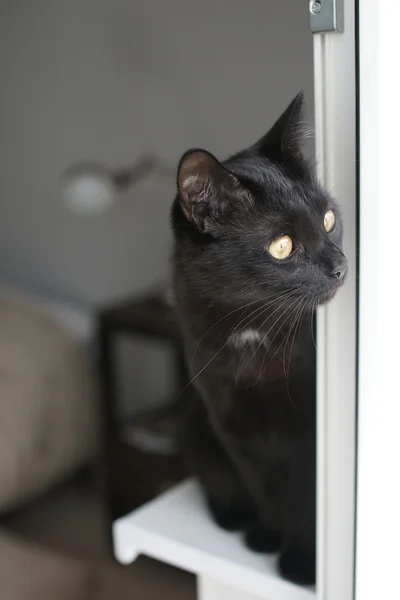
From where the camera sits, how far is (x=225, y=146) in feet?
2.00

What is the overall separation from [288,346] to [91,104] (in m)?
0.82

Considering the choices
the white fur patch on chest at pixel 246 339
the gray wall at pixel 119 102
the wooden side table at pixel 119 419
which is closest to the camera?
the white fur patch on chest at pixel 246 339

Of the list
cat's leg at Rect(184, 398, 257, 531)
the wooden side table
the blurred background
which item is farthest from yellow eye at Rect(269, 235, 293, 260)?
the wooden side table

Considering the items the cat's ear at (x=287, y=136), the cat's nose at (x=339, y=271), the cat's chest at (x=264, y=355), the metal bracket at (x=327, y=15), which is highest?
the metal bracket at (x=327, y=15)

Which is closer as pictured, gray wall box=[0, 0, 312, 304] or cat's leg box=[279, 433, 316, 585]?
cat's leg box=[279, 433, 316, 585]

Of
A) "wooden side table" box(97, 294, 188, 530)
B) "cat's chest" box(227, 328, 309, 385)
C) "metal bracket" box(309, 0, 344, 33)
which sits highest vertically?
"metal bracket" box(309, 0, 344, 33)

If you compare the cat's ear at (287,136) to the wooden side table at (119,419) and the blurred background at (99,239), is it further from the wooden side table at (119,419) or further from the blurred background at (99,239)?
the wooden side table at (119,419)

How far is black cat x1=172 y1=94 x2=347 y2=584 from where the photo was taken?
1.50 feet

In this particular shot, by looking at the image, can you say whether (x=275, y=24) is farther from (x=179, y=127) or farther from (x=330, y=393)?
(x=179, y=127)

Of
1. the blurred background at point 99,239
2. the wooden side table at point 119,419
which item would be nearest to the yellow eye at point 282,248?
the blurred background at point 99,239

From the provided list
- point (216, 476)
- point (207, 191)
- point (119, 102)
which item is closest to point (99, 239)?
point (119, 102)

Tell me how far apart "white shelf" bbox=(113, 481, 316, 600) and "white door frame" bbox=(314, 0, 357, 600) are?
7 cm

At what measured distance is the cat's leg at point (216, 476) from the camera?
1.97 feet

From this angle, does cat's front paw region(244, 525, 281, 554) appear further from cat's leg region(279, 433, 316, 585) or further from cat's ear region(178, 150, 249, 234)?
cat's ear region(178, 150, 249, 234)
